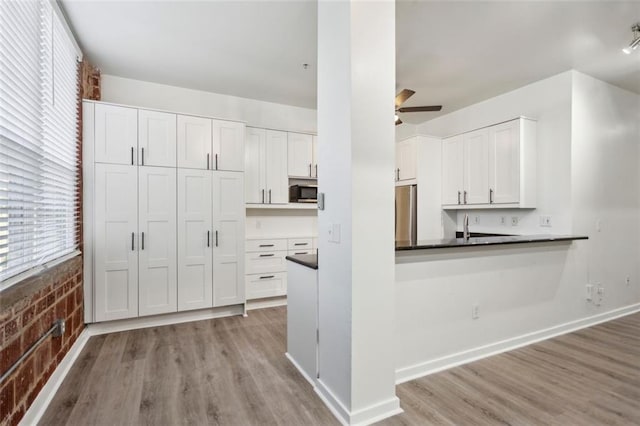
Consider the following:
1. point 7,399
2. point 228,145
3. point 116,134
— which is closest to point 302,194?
point 228,145

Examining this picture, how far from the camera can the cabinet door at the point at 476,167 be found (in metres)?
4.04

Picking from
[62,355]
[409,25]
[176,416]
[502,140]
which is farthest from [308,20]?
[62,355]

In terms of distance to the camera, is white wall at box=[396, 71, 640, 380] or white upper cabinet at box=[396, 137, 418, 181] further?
white upper cabinet at box=[396, 137, 418, 181]

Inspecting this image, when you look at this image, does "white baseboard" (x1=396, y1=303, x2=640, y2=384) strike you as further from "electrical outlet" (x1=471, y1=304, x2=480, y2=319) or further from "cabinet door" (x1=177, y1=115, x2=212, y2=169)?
"cabinet door" (x1=177, y1=115, x2=212, y2=169)

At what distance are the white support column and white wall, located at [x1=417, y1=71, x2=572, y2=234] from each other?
2.66 m

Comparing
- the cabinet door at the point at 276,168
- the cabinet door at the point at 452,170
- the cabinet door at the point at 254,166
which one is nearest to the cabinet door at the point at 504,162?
the cabinet door at the point at 452,170

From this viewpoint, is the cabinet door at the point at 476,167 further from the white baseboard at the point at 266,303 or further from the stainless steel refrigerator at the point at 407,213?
the white baseboard at the point at 266,303

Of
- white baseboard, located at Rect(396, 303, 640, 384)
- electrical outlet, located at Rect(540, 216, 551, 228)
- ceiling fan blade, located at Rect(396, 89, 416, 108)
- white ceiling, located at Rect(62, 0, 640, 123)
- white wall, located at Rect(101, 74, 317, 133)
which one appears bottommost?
white baseboard, located at Rect(396, 303, 640, 384)

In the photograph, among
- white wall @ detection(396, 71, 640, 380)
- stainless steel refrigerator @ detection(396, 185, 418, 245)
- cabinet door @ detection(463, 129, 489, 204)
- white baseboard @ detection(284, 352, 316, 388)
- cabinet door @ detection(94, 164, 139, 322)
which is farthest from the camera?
stainless steel refrigerator @ detection(396, 185, 418, 245)

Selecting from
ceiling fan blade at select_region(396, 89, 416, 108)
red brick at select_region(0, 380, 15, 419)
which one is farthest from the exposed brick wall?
ceiling fan blade at select_region(396, 89, 416, 108)

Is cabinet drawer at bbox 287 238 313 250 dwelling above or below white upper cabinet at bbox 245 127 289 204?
below

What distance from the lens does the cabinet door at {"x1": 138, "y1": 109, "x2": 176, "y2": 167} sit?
3359 millimetres

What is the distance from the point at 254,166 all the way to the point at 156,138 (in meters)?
1.21

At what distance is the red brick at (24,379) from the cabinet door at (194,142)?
2199mm
